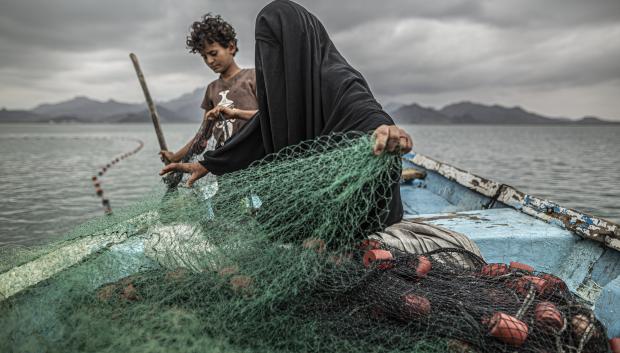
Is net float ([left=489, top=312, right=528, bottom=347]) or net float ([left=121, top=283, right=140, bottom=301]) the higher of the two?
net float ([left=121, top=283, right=140, bottom=301])

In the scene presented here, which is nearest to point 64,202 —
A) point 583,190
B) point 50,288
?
point 50,288

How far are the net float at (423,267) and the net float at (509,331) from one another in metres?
0.50

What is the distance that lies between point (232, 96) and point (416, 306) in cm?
274

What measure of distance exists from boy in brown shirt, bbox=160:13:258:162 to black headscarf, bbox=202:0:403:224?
3.26 ft

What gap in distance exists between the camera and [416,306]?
6.62ft

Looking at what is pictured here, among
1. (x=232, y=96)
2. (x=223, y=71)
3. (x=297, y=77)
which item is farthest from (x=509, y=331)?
(x=223, y=71)

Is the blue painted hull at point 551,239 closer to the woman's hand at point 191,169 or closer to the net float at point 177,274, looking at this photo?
the woman's hand at point 191,169

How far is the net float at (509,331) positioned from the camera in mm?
1885

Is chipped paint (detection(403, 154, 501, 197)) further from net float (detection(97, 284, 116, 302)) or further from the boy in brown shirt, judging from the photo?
net float (detection(97, 284, 116, 302))

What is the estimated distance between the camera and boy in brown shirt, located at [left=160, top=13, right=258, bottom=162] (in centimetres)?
385

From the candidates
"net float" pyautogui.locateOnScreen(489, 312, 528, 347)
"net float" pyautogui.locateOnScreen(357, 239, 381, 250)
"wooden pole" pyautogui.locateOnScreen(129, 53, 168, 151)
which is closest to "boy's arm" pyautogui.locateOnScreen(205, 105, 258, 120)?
"net float" pyautogui.locateOnScreen(357, 239, 381, 250)

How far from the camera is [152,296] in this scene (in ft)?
6.76

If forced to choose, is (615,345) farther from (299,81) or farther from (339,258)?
(299,81)

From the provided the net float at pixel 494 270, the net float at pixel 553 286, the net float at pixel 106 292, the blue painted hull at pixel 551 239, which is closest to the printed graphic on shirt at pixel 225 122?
the net float at pixel 106 292
